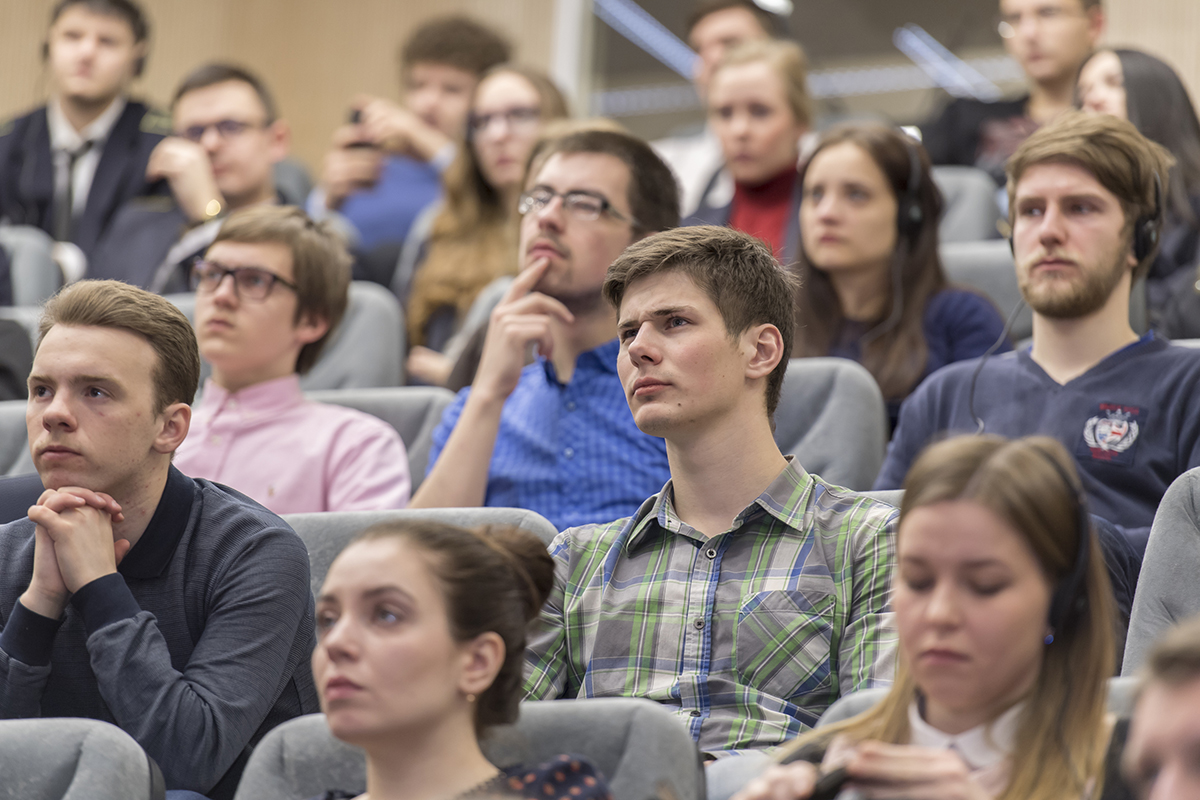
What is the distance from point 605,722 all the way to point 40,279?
2.58 metres

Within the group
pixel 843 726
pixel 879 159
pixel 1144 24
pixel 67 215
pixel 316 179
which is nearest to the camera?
pixel 843 726

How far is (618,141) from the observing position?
8.44ft

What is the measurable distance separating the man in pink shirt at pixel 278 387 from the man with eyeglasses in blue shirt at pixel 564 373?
0.13 m

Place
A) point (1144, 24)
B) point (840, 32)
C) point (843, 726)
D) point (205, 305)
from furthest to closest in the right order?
point (840, 32), point (1144, 24), point (205, 305), point (843, 726)

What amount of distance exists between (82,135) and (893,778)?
3691mm

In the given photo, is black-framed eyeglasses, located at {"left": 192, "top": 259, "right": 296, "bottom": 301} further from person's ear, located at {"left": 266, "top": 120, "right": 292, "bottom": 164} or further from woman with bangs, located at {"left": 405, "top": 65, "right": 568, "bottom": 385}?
person's ear, located at {"left": 266, "top": 120, "right": 292, "bottom": 164}

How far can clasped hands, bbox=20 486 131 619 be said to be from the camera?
1.63 meters

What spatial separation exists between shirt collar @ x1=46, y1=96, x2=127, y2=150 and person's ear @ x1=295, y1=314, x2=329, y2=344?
1.83 metres

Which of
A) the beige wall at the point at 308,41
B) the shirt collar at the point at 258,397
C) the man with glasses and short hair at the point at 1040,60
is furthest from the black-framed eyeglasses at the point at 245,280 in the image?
the beige wall at the point at 308,41

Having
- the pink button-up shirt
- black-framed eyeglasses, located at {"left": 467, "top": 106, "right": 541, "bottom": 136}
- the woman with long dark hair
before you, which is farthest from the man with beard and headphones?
black-framed eyeglasses, located at {"left": 467, "top": 106, "right": 541, "bottom": 136}

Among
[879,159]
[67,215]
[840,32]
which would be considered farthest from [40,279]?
[840,32]

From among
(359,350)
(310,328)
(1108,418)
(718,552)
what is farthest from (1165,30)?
(718,552)

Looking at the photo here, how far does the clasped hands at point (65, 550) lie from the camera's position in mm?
1631

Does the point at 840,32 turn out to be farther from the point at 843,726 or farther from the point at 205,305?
the point at 843,726
